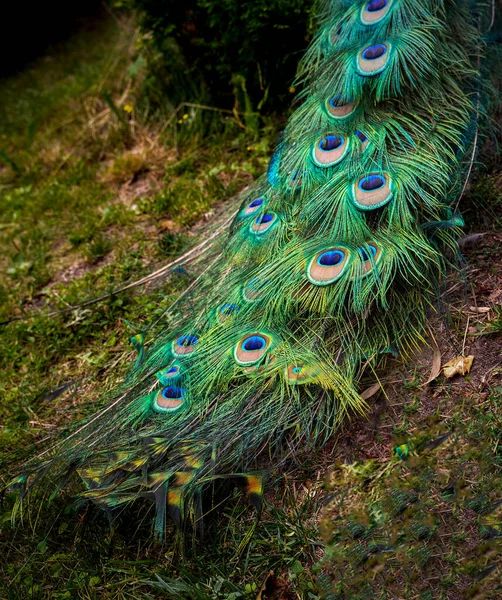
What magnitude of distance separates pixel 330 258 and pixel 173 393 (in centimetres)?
79

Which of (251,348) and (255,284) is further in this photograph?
(255,284)

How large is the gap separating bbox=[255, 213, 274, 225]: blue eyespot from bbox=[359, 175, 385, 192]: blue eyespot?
426 mm

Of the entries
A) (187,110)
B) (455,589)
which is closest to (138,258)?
(187,110)

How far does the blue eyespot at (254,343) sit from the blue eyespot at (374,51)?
1.44 metres

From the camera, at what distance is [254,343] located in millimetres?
2605

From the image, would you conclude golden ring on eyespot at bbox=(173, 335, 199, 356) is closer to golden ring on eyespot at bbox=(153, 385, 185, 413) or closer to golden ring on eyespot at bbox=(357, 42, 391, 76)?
golden ring on eyespot at bbox=(153, 385, 185, 413)

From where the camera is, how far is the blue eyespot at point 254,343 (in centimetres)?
259

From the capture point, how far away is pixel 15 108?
6.36 m

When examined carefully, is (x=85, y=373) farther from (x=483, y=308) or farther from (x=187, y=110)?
(x=187, y=110)

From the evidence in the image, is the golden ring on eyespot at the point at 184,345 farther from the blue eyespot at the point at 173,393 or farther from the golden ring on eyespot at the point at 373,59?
the golden ring on eyespot at the point at 373,59

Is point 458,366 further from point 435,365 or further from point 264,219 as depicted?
point 264,219

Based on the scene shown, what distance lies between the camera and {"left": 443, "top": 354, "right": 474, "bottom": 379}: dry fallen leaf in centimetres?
274

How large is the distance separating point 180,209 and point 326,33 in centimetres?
144

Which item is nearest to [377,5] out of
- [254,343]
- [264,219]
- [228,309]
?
[264,219]
